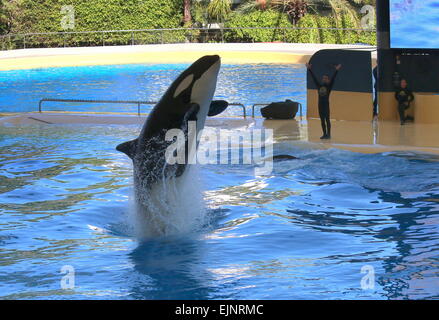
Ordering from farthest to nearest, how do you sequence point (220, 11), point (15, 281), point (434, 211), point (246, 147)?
point (220, 11)
point (246, 147)
point (434, 211)
point (15, 281)

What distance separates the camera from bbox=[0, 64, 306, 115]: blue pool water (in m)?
17.6

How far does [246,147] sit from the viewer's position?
34.7 feet

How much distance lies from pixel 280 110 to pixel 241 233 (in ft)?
21.3

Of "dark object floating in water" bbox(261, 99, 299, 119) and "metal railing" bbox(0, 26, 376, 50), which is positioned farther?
"metal railing" bbox(0, 26, 376, 50)

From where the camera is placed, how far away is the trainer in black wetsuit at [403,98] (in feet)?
39.9

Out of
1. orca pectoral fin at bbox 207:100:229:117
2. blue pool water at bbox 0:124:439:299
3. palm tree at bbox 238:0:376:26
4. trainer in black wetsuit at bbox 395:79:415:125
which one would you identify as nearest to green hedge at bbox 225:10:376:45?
palm tree at bbox 238:0:376:26

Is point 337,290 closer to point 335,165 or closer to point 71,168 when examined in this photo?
point 335,165

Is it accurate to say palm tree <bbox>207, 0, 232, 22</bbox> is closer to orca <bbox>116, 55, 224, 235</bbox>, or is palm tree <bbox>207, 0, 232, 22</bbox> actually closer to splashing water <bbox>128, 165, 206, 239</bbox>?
splashing water <bbox>128, 165, 206, 239</bbox>

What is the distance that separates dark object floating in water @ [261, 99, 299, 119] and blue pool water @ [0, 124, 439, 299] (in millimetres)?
2609

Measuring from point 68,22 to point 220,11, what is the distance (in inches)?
270

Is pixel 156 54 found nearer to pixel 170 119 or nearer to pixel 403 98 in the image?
pixel 403 98

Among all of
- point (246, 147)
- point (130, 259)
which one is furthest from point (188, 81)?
point (246, 147)
